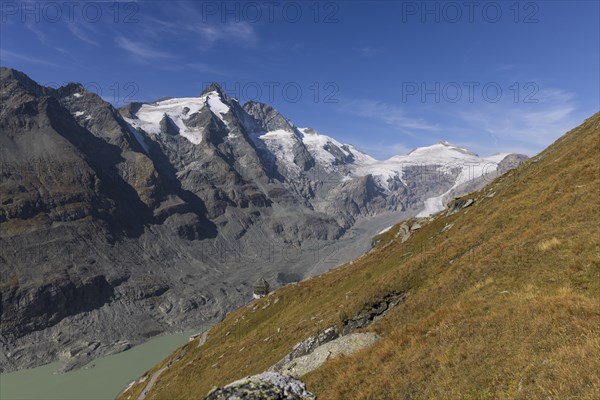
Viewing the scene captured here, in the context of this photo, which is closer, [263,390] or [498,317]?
[263,390]

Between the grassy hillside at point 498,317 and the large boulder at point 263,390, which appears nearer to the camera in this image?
the grassy hillside at point 498,317

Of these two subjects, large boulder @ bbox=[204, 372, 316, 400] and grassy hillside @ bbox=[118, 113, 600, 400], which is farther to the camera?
large boulder @ bbox=[204, 372, 316, 400]

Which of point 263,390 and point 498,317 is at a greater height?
point 498,317

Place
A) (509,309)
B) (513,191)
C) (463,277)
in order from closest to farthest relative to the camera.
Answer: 1. (509,309)
2. (463,277)
3. (513,191)

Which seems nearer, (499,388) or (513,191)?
(499,388)

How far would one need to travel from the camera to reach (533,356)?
11.1 meters

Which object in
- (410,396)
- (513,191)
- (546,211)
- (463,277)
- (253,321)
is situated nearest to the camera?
(410,396)

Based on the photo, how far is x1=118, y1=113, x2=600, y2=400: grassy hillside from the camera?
1085 cm

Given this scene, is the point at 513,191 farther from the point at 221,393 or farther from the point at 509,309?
the point at 221,393

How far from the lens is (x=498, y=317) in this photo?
48.4 feet

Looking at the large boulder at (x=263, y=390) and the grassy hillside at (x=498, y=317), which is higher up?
the grassy hillside at (x=498, y=317)

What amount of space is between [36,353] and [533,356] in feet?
787

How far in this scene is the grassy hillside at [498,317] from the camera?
35.6 feet

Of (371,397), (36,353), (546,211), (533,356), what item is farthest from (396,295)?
(36,353)
